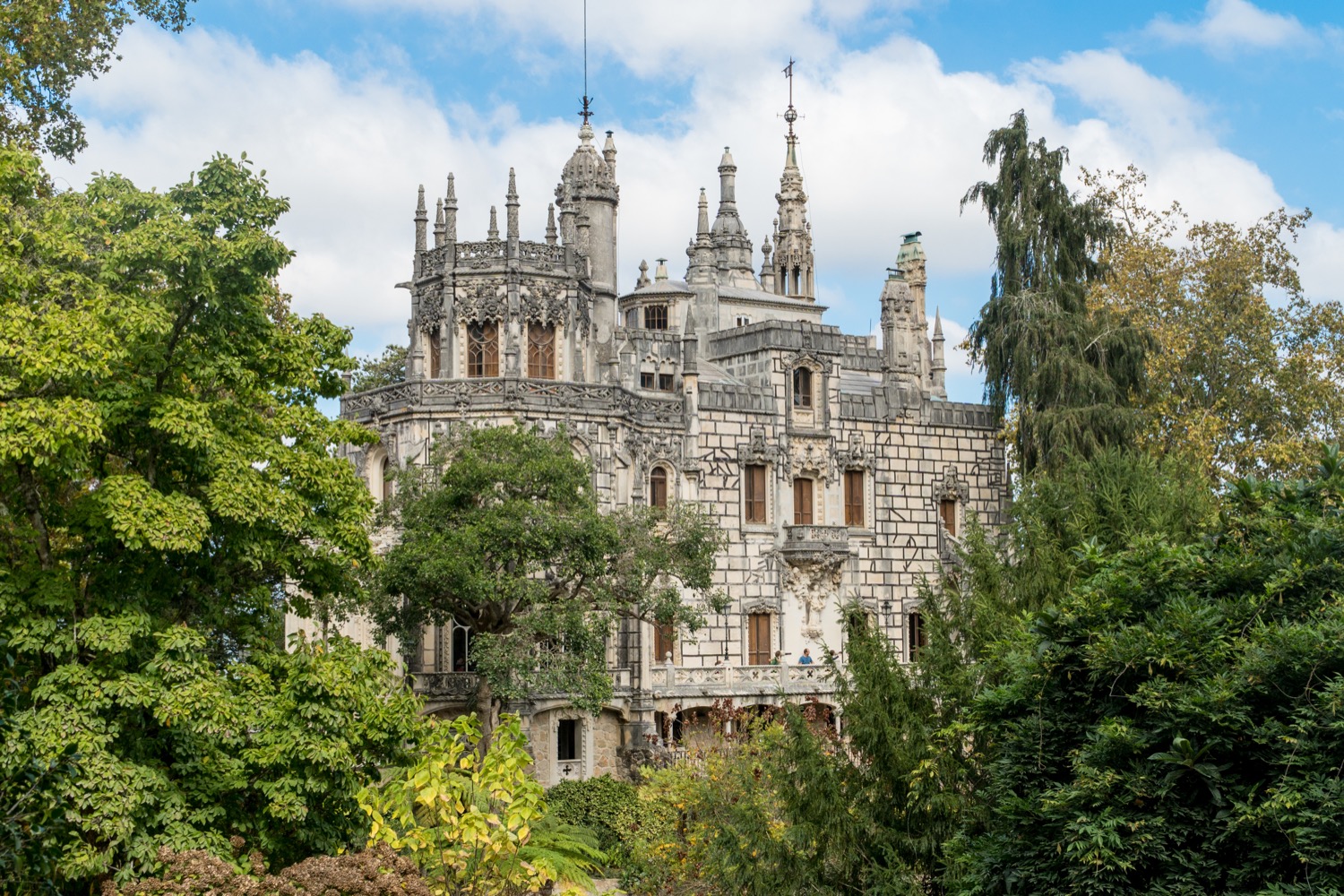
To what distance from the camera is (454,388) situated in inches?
1735

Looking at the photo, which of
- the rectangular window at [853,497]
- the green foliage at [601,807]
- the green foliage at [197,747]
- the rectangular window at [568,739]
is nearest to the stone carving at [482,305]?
the rectangular window at [568,739]

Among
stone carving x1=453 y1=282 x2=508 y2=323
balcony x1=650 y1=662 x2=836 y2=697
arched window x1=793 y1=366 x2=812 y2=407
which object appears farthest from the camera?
arched window x1=793 y1=366 x2=812 y2=407

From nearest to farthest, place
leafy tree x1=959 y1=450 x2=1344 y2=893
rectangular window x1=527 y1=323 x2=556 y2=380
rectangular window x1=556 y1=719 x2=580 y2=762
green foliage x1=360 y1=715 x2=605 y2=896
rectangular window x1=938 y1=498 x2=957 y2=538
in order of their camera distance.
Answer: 1. leafy tree x1=959 y1=450 x2=1344 y2=893
2. green foliage x1=360 y1=715 x2=605 y2=896
3. rectangular window x1=556 y1=719 x2=580 y2=762
4. rectangular window x1=527 y1=323 x2=556 y2=380
5. rectangular window x1=938 y1=498 x2=957 y2=538

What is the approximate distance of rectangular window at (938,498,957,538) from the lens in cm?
5597

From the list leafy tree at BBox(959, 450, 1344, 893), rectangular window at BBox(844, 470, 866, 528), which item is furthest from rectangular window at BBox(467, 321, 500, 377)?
leafy tree at BBox(959, 450, 1344, 893)

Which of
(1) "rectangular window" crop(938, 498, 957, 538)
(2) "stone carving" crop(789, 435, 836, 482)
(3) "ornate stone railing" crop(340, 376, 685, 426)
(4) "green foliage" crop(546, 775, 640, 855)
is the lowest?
(4) "green foliage" crop(546, 775, 640, 855)

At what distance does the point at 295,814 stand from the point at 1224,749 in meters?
10.9

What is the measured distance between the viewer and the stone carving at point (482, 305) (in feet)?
147

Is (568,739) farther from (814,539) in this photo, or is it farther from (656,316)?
(656,316)

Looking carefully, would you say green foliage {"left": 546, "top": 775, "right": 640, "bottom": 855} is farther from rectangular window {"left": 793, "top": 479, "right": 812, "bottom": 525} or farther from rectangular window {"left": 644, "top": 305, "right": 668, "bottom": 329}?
rectangular window {"left": 644, "top": 305, "right": 668, "bottom": 329}

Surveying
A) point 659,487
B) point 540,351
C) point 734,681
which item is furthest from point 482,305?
point 734,681

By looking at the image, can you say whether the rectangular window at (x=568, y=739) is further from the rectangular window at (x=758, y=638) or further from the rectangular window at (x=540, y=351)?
the rectangular window at (x=540, y=351)

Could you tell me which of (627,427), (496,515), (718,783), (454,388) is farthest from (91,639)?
(627,427)

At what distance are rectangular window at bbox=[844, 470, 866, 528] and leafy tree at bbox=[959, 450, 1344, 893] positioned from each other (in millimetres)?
35627
